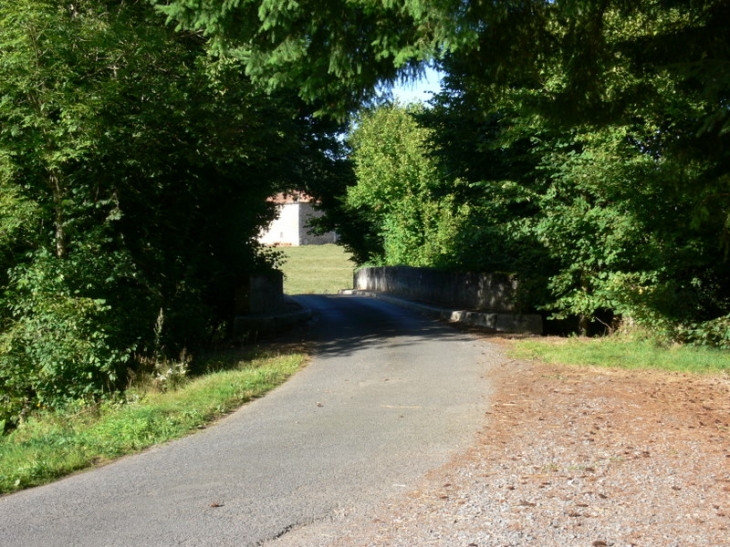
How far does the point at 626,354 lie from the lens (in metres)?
13.3

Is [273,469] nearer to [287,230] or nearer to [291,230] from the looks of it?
[291,230]

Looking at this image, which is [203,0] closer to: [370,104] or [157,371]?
[370,104]

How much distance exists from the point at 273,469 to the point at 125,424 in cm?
276

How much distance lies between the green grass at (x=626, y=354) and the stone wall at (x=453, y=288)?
4.11 meters

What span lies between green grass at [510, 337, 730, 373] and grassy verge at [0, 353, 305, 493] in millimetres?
4219

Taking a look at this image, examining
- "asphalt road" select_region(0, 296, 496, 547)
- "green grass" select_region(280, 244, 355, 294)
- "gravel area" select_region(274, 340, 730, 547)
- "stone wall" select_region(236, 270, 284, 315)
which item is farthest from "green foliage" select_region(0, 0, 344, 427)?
"green grass" select_region(280, 244, 355, 294)

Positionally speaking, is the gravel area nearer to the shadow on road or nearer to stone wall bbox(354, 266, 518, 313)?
the shadow on road

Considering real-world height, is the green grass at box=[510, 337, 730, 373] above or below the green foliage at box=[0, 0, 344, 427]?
below

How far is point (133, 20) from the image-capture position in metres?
14.0

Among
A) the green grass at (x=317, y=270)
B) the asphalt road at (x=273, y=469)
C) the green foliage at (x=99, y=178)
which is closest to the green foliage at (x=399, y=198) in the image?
the green grass at (x=317, y=270)

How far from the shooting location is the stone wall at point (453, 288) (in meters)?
19.6

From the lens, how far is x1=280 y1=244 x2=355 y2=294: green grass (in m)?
52.7

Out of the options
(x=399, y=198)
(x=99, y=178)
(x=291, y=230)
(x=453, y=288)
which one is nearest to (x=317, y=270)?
(x=291, y=230)

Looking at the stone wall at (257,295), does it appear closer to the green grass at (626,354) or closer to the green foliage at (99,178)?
the green foliage at (99,178)
